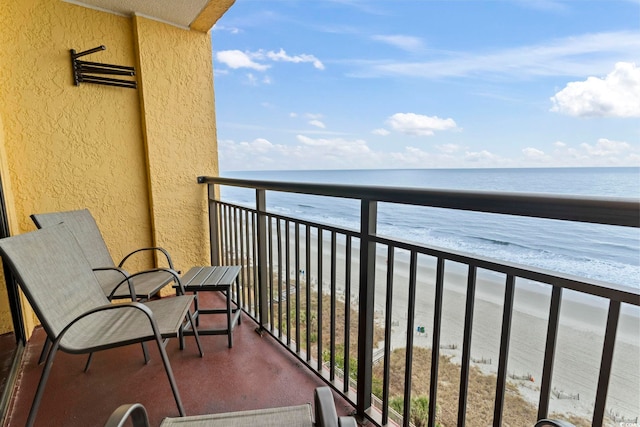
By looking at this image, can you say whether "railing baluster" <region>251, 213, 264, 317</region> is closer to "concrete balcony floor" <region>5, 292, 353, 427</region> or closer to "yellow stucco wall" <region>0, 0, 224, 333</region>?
"concrete balcony floor" <region>5, 292, 353, 427</region>

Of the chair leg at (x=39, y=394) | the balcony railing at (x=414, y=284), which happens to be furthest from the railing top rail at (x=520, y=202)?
the chair leg at (x=39, y=394)

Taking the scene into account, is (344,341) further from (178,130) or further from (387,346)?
(178,130)

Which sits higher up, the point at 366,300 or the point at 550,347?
the point at 550,347

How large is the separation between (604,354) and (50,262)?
2200mm

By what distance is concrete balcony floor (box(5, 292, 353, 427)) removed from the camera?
1.63m

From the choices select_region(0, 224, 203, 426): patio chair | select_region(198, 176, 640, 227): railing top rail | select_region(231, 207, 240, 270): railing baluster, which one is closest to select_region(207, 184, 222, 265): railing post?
select_region(231, 207, 240, 270): railing baluster

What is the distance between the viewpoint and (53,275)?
5.21 ft

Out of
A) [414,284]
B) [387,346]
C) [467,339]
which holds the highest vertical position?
[414,284]

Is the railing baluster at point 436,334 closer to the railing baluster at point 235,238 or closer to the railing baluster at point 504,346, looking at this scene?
the railing baluster at point 504,346

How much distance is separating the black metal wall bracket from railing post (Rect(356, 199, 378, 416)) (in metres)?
2.58

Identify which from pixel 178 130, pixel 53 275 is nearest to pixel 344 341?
pixel 53 275

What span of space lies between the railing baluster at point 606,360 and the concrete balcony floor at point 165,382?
1094 millimetres

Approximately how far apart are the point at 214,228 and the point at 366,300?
2.26 metres

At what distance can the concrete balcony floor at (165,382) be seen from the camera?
1629 mm
